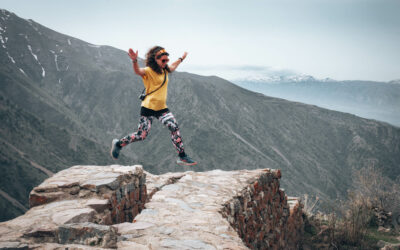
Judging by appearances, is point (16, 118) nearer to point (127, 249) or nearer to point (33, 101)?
point (33, 101)

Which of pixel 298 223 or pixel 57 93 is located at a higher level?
→ pixel 57 93

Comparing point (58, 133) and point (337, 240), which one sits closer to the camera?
point (337, 240)

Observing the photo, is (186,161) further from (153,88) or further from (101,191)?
(101,191)

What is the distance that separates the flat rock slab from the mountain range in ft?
136

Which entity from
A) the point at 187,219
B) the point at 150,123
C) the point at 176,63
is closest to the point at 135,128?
the point at 176,63

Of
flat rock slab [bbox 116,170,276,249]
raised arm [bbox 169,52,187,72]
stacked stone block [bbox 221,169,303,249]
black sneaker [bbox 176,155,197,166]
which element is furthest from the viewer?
black sneaker [bbox 176,155,197,166]

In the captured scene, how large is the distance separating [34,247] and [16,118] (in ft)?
196

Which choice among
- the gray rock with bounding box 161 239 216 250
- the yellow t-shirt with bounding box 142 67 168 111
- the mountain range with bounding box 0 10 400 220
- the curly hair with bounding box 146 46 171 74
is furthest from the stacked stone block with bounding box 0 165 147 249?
the mountain range with bounding box 0 10 400 220

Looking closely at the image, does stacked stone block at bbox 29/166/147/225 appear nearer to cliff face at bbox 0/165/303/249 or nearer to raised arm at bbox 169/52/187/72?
cliff face at bbox 0/165/303/249

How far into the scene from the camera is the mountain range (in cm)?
5078

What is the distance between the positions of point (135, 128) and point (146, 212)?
2699 inches

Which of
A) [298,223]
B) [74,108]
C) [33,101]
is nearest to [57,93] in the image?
[74,108]

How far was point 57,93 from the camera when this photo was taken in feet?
274

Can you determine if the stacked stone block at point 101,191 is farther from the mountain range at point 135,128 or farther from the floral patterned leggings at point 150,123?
the mountain range at point 135,128
